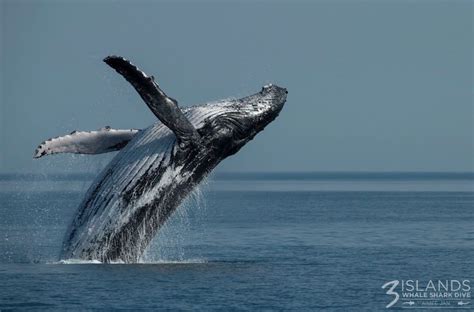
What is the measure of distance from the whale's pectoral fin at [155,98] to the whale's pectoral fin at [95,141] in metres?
1.37

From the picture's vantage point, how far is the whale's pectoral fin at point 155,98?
1709cm

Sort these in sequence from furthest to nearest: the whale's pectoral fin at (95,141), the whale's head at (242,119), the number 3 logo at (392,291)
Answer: the whale's pectoral fin at (95,141) → the whale's head at (242,119) → the number 3 logo at (392,291)

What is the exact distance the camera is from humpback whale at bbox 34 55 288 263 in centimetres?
1825

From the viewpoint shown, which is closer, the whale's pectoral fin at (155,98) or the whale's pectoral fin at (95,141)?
the whale's pectoral fin at (155,98)

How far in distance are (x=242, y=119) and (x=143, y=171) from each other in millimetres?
1937

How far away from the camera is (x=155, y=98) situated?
17453 millimetres

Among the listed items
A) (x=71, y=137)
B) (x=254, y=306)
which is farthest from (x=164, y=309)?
(x=71, y=137)

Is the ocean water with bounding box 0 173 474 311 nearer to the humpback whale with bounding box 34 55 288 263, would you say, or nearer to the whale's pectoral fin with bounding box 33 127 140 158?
the humpback whale with bounding box 34 55 288 263

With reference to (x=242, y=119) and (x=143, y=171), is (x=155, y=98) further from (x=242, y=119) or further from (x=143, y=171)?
(x=242, y=119)

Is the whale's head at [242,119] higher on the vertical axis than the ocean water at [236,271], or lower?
higher

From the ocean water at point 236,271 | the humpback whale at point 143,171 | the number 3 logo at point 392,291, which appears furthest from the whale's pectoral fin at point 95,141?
the number 3 logo at point 392,291

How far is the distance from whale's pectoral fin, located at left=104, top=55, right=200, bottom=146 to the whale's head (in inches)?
27.6

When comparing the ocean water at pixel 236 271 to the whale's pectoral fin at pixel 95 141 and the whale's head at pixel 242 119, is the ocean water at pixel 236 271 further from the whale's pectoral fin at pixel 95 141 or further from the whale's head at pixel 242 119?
the whale's head at pixel 242 119

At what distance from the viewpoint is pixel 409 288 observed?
1894 centimetres
